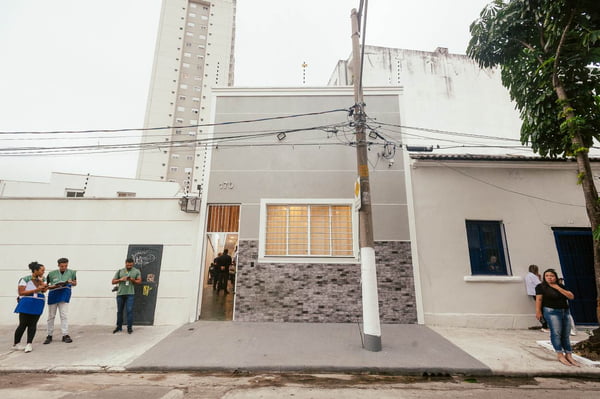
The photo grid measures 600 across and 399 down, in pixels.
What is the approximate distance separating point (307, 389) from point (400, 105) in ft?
27.8

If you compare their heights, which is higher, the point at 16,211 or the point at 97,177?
the point at 97,177

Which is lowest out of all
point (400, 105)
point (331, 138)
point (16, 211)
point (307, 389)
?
point (307, 389)

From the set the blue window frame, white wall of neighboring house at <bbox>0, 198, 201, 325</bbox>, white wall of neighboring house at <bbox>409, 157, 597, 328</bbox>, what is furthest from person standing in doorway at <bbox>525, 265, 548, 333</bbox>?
white wall of neighboring house at <bbox>0, 198, 201, 325</bbox>

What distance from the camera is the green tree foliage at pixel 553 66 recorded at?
5.93 metres

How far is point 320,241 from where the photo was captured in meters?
8.34

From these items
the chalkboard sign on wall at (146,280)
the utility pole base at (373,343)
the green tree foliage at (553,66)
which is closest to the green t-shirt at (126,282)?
the chalkboard sign on wall at (146,280)

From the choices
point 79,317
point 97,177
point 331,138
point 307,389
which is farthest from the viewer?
point 97,177

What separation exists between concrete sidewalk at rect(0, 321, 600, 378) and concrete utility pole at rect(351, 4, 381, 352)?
1.39 feet

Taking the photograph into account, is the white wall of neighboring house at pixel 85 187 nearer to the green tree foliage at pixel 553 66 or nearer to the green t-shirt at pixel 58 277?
the green t-shirt at pixel 58 277

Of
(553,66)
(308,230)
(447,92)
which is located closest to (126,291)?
(308,230)

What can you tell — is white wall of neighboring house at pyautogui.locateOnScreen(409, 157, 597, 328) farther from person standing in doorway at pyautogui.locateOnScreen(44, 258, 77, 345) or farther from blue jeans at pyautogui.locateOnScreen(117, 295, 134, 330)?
person standing in doorway at pyautogui.locateOnScreen(44, 258, 77, 345)

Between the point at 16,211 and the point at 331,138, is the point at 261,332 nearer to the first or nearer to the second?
the point at 331,138

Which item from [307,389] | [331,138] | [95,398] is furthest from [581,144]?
[95,398]

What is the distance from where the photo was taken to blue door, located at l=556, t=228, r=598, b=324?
7797mm
